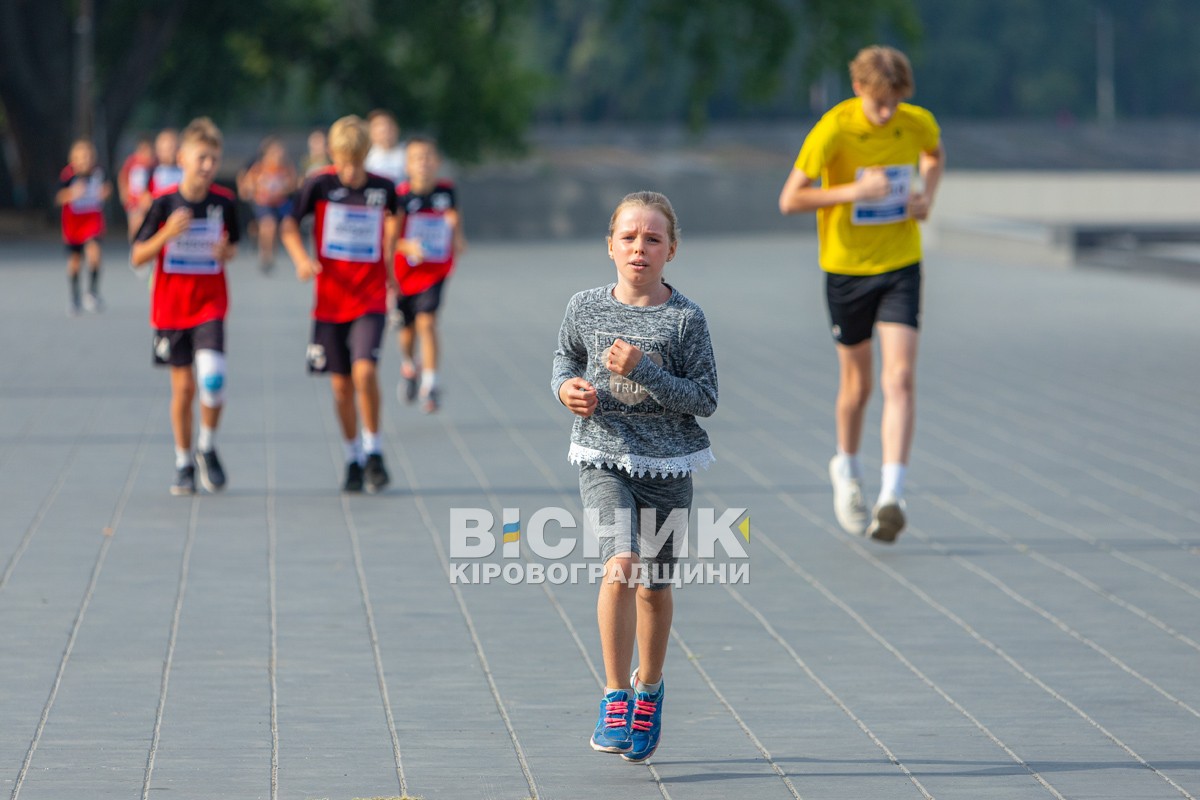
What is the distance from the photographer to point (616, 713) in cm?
486

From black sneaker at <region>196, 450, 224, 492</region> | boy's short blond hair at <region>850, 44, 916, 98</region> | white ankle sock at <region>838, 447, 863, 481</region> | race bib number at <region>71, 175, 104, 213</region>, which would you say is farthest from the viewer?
race bib number at <region>71, 175, 104, 213</region>

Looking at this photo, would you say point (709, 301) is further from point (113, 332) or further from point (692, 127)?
point (692, 127)

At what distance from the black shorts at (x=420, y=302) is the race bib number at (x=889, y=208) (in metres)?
4.53

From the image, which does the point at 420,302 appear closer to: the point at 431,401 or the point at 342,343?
the point at 431,401

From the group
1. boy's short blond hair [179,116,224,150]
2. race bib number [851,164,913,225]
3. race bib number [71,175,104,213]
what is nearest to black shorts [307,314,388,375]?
A: boy's short blond hair [179,116,224,150]

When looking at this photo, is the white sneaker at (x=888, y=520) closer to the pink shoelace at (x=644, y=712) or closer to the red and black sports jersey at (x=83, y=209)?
the pink shoelace at (x=644, y=712)

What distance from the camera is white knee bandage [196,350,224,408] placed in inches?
351

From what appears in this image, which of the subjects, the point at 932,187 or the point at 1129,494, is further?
the point at 1129,494

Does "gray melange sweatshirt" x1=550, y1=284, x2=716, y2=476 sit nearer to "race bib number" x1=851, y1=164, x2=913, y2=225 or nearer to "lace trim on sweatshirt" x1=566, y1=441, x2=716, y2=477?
"lace trim on sweatshirt" x1=566, y1=441, x2=716, y2=477

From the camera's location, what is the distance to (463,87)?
39812mm

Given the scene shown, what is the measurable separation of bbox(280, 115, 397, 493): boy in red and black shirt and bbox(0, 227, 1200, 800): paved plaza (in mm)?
286

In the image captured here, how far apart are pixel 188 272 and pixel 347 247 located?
719mm

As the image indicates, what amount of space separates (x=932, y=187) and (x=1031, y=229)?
21944mm

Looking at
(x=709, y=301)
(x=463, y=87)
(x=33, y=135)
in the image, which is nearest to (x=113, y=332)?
(x=709, y=301)
